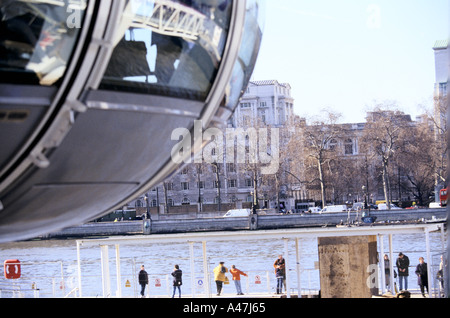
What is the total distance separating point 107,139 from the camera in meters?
1.70

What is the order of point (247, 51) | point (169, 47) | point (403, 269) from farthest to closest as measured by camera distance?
point (403, 269) → point (247, 51) → point (169, 47)

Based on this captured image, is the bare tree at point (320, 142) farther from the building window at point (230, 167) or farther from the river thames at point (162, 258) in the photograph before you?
the river thames at point (162, 258)

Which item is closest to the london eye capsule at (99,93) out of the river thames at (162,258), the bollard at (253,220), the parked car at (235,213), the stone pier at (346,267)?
the stone pier at (346,267)

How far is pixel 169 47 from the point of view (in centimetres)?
190

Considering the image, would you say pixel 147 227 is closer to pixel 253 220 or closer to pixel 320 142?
pixel 253 220

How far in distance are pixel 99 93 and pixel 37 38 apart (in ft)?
0.56

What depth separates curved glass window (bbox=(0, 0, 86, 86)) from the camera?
62.2 inches

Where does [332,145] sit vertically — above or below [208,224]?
above

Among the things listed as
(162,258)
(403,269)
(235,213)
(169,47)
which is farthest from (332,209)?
(169,47)

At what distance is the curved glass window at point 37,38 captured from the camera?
1.58 meters

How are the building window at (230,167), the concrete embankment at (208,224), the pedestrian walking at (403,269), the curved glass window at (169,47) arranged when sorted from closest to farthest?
the curved glass window at (169,47), the pedestrian walking at (403,269), the concrete embankment at (208,224), the building window at (230,167)

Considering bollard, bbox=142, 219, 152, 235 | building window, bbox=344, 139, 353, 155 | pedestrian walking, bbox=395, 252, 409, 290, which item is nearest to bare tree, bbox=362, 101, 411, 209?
building window, bbox=344, 139, 353, 155
